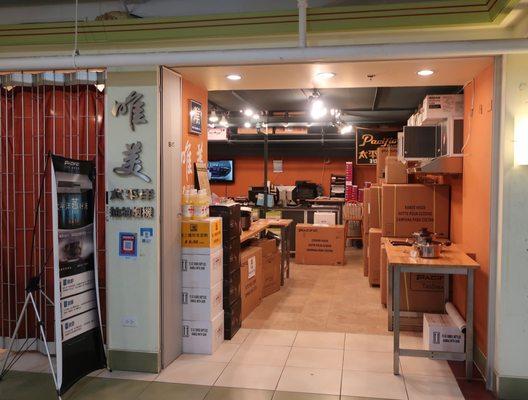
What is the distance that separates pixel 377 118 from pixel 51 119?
7.71 m

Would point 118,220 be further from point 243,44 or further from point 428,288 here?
point 428,288

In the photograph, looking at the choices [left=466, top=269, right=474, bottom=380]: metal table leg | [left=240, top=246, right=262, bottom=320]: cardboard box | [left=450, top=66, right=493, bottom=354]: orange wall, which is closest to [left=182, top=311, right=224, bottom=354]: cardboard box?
[left=240, top=246, right=262, bottom=320]: cardboard box

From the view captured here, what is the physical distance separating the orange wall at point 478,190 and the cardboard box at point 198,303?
240 centimetres

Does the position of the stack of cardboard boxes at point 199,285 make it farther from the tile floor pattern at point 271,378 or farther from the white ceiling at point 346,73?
the white ceiling at point 346,73

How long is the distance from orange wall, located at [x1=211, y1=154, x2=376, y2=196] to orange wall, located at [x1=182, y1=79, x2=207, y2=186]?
7.77 meters

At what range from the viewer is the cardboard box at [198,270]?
4.53m

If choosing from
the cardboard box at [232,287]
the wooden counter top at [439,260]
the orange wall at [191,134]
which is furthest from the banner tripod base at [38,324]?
the wooden counter top at [439,260]

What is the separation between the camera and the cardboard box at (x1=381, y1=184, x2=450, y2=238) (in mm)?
5930

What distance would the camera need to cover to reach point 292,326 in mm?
5449

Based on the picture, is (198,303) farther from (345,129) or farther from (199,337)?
(345,129)

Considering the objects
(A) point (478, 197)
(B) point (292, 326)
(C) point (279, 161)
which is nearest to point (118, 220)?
(B) point (292, 326)

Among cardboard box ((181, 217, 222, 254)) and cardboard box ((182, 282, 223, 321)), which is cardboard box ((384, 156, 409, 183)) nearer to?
cardboard box ((181, 217, 222, 254))

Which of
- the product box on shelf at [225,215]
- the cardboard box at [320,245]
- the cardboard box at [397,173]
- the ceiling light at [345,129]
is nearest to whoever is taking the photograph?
the product box on shelf at [225,215]

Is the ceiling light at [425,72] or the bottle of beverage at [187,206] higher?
the ceiling light at [425,72]
